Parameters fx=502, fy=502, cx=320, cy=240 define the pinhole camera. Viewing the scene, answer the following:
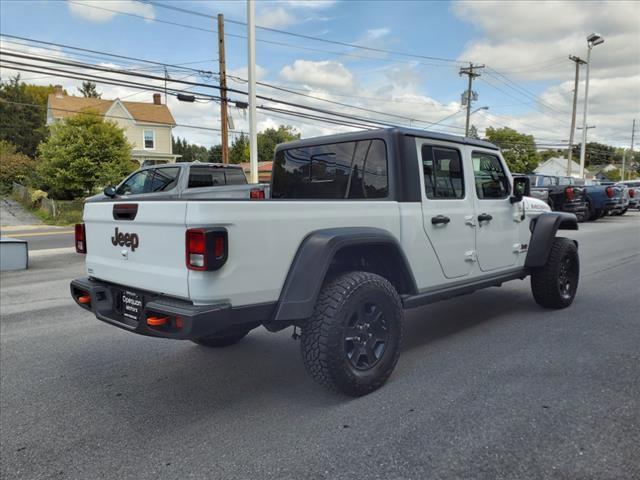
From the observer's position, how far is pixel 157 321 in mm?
2980

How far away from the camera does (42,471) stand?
2.73m

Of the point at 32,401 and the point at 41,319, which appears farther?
the point at 41,319

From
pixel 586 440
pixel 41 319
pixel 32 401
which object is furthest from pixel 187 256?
pixel 41 319

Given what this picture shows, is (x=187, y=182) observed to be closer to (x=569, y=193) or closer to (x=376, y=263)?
(x=376, y=263)

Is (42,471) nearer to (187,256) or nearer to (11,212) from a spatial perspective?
(187,256)

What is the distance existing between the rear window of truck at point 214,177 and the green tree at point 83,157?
49.0 ft

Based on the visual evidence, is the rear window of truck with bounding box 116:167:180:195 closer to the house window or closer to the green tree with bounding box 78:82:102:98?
the house window

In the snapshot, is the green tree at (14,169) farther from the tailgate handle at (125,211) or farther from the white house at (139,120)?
the tailgate handle at (125,211)

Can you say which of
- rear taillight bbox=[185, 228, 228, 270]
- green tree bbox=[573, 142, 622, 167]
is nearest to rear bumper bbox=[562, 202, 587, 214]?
rear taillight bbox=[185, 228, 228, 270]

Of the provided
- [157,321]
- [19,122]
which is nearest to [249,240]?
[157,321]

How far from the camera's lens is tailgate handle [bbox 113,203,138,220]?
327 cm

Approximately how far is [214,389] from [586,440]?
2.50 m

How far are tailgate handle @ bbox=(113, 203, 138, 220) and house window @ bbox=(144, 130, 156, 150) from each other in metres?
39.8

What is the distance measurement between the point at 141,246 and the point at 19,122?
60447mm
